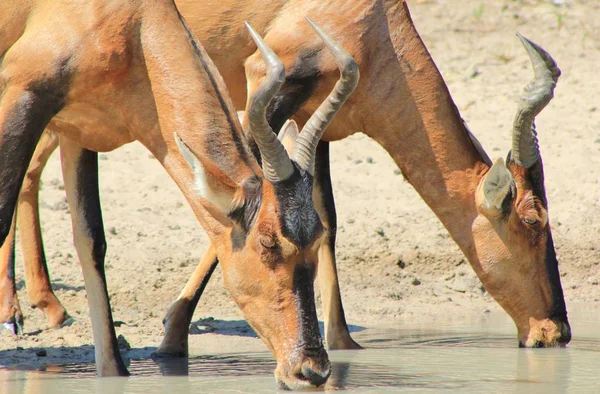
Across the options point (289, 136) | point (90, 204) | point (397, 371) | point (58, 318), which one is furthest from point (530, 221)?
point (58, 318)

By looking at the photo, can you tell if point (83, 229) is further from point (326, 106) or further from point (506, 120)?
point (506, 120)

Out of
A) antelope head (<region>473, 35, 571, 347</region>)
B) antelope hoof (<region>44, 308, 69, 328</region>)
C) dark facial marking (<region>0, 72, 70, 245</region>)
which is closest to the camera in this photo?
dark facial marking (<region>0, 72, 70, 245</region>)

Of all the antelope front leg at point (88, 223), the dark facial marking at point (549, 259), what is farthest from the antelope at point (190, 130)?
the dark facial marking at point (549, 259)

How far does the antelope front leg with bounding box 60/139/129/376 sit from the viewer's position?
839 centimetres

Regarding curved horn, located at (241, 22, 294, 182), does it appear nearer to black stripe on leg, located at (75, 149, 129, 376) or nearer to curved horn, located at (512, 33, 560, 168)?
black stripe on leg, located at (75, 149, 129, 376)

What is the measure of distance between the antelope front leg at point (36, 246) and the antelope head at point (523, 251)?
3.22 meters

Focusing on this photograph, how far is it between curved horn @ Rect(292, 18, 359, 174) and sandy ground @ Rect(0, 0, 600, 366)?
2.33 m

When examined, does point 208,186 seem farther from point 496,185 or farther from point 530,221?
point 530,221

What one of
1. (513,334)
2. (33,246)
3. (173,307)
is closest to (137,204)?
(33,246)

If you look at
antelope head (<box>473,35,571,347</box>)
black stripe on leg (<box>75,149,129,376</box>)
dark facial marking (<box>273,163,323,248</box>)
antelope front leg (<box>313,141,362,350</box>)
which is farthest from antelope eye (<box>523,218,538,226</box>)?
black stripe on leg (<box>75,149,129,376</box>)

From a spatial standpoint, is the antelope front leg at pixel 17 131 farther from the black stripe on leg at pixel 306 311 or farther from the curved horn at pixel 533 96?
the curved horn at pixel 533 96

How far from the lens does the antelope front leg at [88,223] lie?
27.5 ft

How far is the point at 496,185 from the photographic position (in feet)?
29.2

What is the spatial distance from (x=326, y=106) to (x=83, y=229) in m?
2.18
